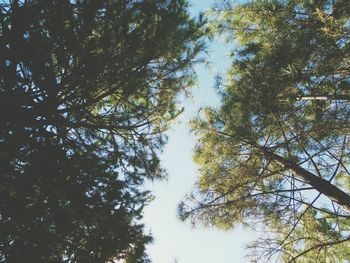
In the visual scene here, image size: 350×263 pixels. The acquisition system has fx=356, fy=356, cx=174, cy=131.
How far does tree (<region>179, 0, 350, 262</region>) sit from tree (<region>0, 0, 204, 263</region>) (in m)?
1.66

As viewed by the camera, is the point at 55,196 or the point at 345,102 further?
the point at 345,102

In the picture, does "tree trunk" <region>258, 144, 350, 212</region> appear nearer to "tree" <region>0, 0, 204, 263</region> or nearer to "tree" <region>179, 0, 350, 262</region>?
"tree" <region>179, 0, 350, 262</region>

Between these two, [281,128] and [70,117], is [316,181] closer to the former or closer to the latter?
[281,128]

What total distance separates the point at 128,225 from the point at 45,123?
183 centimetres

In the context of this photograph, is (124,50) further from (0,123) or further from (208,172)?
(208,172)

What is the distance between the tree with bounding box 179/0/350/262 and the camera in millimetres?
5957

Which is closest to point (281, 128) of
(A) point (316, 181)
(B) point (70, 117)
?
(A) point (316, 181)

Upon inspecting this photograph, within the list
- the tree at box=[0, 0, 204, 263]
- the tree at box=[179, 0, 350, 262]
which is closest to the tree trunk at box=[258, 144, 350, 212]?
the tree at box=[179, 0, 350, 262]

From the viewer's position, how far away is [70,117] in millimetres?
5750

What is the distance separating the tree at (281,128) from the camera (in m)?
5.96

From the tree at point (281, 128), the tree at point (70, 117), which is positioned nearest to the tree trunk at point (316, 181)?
the tree at point (281, 128)

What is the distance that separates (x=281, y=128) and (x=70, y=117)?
3724 millimetres

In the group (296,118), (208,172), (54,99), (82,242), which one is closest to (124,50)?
(54,99)

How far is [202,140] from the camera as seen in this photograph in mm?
8320
